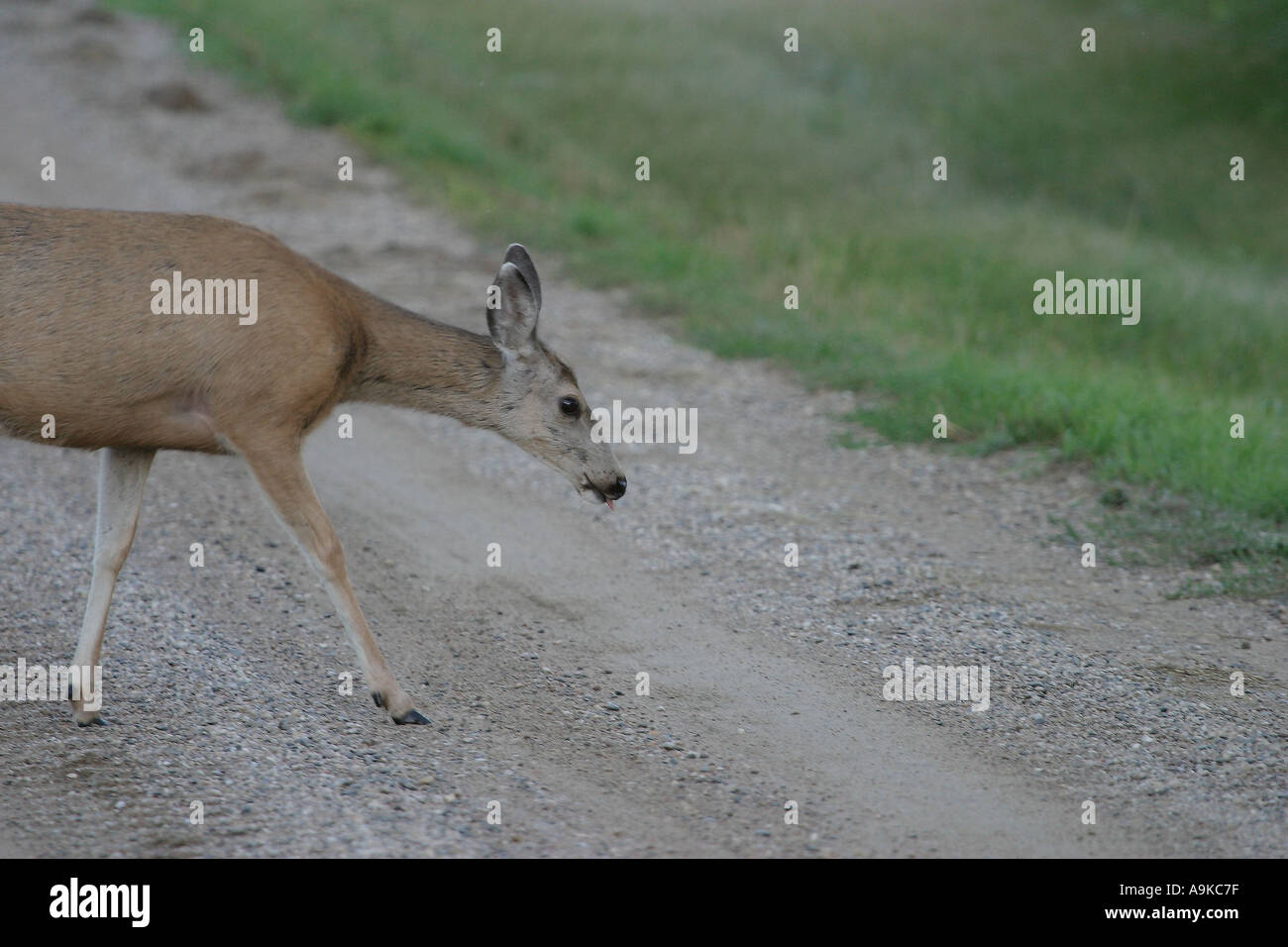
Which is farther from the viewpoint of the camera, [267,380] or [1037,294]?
[1037,294]

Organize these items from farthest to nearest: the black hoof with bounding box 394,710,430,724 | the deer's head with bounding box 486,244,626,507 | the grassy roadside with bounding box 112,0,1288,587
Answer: the grassy roadside with bounding box 112,0,1288,587, the deer's head with bounding box 486,244,626,507, the black hoof with bounding box 394,710,430,724

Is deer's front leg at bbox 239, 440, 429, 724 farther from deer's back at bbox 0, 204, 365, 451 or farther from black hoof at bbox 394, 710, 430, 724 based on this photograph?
deer's back at bbox 0, 204, 365, 451

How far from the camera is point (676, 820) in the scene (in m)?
5.15

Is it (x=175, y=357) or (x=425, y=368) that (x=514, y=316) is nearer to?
(x=425, y=368)

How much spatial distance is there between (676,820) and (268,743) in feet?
5.47

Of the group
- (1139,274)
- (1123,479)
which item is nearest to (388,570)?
(1123,479)

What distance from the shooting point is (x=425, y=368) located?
6359mm

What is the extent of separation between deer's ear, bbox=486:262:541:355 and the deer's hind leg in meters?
1.56

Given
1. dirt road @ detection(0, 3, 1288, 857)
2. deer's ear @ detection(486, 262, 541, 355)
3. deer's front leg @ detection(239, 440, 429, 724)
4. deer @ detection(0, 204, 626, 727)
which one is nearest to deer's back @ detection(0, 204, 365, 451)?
deer @ detection(0, 204, 626, 727)

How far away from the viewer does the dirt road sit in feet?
16.8

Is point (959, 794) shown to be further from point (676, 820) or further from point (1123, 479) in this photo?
point (1123, 479)

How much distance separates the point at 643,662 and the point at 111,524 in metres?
2.45

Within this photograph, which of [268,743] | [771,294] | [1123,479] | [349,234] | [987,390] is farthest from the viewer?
[349,234]

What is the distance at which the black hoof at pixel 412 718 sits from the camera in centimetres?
584
